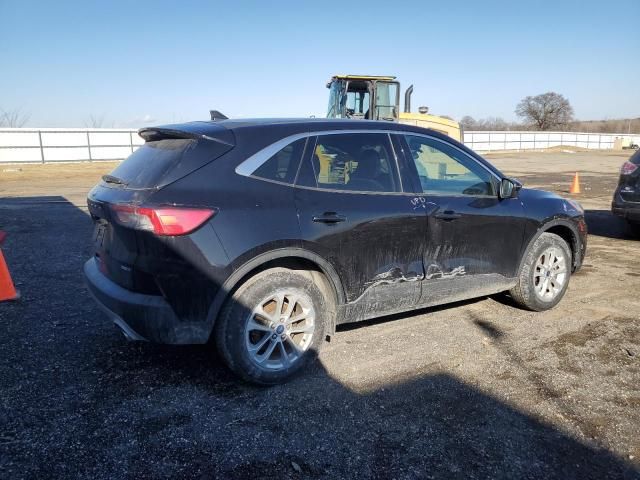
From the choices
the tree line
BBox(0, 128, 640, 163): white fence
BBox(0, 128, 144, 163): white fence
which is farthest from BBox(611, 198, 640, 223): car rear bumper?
the tree line

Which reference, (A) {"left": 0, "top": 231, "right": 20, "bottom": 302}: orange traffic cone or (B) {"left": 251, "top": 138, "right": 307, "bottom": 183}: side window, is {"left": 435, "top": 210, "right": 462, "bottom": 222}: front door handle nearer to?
(B) {"left": 251, "top": 138, "right": 307, "bottom": 183}: side window

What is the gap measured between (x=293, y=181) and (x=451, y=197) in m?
1.49

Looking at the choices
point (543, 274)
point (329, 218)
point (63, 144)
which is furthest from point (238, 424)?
point (63, 144)

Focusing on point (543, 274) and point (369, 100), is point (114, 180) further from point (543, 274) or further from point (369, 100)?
point (369, 100)

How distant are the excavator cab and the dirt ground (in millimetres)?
9411

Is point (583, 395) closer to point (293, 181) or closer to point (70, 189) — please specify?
point (293, 181)

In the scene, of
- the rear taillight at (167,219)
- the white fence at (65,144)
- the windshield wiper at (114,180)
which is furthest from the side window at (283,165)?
the white fence at (65,144)

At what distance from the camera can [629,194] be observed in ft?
26.2

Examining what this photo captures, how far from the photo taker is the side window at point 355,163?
3732mm

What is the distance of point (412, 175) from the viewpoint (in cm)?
412

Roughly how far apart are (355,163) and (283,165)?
65cm

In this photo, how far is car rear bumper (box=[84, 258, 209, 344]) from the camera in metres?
3.19

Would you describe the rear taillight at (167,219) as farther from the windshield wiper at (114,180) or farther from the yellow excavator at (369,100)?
the yellow excavator at (369,100)

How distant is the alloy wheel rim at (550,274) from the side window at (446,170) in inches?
38.5
